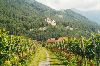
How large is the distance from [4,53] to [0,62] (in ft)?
3.96

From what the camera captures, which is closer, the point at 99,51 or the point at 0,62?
the point at 0,62

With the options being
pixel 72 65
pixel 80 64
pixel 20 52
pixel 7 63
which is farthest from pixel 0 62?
pixel 20 52

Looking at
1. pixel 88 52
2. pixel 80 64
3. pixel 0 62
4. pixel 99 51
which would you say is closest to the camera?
pixel 0 62

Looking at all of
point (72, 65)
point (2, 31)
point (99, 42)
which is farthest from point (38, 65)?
point (2, 31)

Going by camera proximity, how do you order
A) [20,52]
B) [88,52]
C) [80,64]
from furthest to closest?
[20,52] < [88,52] < [80,64]

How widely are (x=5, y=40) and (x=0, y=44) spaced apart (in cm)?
79

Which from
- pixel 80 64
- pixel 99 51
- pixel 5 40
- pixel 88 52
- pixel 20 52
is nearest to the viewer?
pixel 5 40

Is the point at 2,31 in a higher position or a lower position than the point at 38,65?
higher

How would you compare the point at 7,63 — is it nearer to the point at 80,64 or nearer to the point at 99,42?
the point at 80,64

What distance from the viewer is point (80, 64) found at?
124ft

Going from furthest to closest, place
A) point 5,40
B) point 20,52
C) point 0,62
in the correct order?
1. point 20,52
2. point 5,40
3. point 0,62

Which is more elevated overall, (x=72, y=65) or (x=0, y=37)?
(x=0, y=37)

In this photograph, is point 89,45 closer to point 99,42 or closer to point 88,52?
point 88,52

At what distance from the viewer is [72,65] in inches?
1722
